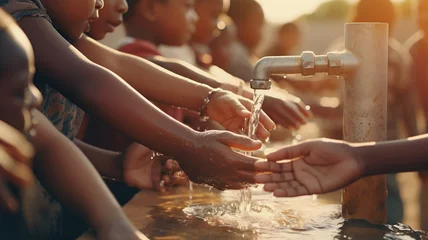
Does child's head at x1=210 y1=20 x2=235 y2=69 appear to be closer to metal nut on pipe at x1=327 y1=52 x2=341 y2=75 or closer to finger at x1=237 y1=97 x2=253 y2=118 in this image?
finger at x1=237 y1=97 x2=253 y2=118

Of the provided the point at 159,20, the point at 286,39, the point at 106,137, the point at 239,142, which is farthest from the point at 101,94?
the point at 286,39

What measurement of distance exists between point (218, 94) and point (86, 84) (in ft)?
2.41

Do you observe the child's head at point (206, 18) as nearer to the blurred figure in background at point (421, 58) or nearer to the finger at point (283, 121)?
the blurred figure in background at point (421, 58)

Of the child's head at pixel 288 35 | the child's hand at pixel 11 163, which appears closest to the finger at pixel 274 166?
the child's hand at pixel 11 163

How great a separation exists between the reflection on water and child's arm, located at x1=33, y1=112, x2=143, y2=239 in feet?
1.16

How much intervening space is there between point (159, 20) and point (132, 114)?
2217 mm

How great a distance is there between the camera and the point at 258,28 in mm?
7234

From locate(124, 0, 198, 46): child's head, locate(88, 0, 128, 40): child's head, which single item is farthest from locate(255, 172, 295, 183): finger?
locate(124, 0, 198, 46): child's head

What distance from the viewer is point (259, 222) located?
85.4 inches

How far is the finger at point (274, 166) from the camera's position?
81.7 inches

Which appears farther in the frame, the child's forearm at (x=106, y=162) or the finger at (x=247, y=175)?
the child's forearm at (x=106, y=162)

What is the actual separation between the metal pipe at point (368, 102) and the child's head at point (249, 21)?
498 cm

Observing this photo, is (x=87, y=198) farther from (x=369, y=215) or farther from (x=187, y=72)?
(x=187, y=72)

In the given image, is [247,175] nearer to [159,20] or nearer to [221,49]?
[159,20]
